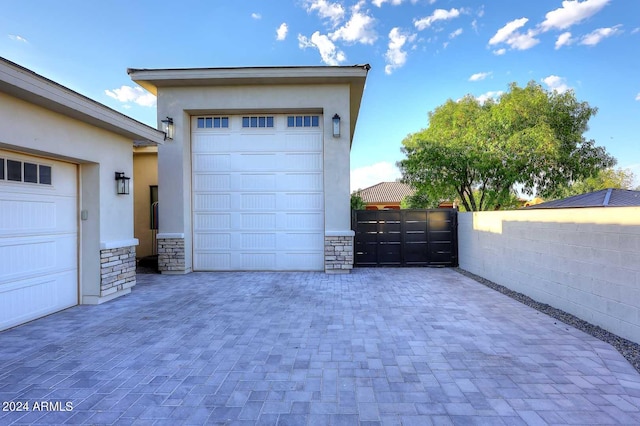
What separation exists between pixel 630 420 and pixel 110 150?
7.69 meters

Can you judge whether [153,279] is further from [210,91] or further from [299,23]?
[299,23]

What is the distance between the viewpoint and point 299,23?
8836mm

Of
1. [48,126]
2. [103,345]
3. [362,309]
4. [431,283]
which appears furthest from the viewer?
[431,283]

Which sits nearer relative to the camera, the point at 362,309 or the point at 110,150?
the point at 362,309

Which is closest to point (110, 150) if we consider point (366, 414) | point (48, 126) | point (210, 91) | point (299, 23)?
point (48, 126)

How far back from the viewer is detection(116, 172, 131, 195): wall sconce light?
211 inches

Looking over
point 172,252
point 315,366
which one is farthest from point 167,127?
point 315,366

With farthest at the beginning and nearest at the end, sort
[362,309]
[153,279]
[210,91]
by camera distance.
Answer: [210,91], [153,279], [362,309]

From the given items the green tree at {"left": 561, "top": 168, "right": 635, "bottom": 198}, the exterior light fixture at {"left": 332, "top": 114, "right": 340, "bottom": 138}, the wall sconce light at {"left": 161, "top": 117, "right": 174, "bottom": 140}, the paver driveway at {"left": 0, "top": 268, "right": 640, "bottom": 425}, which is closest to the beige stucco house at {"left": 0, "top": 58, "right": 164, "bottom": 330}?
the paver driveway at {"left": 0, "top": 268, "right": 640, "bottom": 425}

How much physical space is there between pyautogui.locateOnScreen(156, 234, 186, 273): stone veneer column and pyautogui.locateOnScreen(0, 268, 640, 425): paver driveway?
2366 mm

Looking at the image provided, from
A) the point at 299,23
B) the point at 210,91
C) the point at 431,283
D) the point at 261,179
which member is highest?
the point at 299,23

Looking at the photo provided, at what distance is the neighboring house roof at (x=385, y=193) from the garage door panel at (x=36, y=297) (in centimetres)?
2232

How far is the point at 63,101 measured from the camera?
3939 mm

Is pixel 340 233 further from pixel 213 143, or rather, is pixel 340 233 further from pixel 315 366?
pixel 315 366
